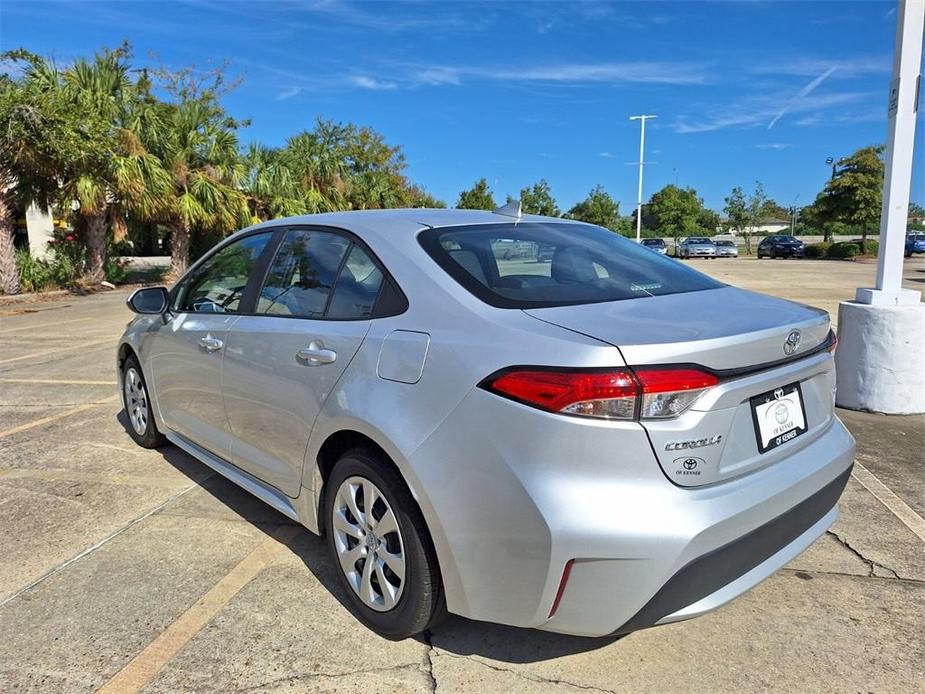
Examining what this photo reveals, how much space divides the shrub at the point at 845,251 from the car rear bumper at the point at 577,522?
46.1 m

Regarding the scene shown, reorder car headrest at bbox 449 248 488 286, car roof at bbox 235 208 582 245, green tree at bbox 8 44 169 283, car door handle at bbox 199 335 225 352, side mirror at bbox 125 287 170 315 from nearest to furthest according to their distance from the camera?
car headrest at bbox 449 248 488 286, car roof at bbox 235 208 582 245, car door handle at bbox 199 335 225 352, side mirror at bbox 125 287 170 315, green tree at bbox 8 44 169 283

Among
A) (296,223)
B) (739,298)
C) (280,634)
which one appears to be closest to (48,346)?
(296,223)

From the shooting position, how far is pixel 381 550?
2.53m

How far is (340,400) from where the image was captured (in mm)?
2584

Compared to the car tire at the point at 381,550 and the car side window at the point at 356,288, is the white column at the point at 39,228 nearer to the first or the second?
the car side window at the point at 356,288

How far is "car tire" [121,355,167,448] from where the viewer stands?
4602 mm

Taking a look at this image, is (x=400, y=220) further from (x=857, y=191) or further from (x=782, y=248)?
(x=782, y=248)

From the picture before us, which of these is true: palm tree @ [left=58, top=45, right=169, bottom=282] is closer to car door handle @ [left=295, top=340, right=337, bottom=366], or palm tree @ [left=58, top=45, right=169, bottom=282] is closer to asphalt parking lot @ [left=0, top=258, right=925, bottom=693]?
asphalt parking lot @ [left=0, top=258, right=925, bottom=693]

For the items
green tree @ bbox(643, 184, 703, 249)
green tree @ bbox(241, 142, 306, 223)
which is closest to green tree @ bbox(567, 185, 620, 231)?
green tree @ bbox(643, 184, 703, 249)

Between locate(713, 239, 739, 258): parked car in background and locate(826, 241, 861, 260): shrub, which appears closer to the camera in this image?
locate(826, 241, 861, 260): shrub

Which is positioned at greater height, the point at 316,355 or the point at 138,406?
the point at 316,355

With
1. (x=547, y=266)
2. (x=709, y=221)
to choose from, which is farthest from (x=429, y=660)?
(x=709, y=221)

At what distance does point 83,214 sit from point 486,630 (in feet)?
60.4

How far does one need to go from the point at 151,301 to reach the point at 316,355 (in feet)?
6.26
